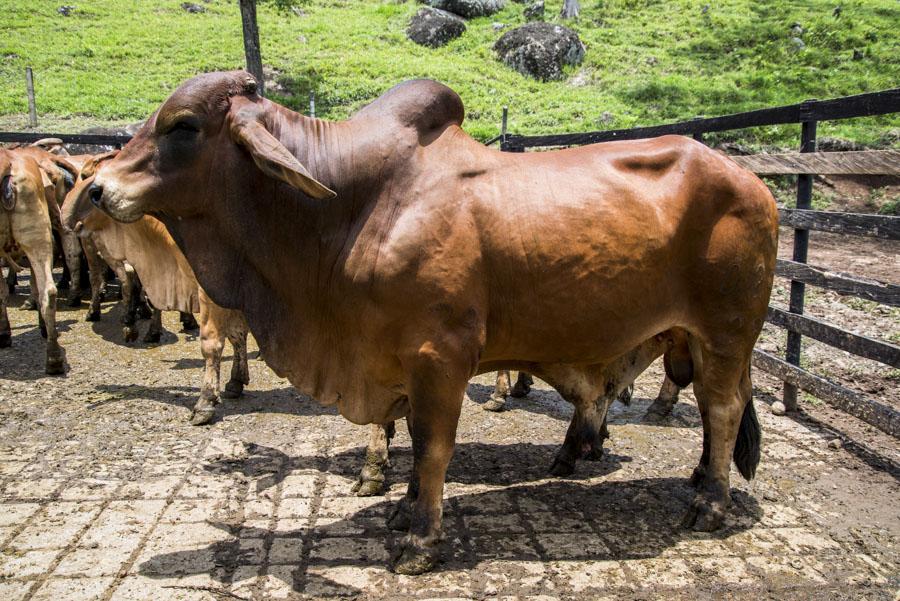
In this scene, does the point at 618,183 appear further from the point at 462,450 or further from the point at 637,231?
the point at 462,450

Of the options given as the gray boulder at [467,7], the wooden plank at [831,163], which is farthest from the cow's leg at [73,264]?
the gray boulder at [467,7]

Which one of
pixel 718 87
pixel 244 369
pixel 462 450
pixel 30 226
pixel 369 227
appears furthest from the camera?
pixel 718 87

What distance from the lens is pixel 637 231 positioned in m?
3.96

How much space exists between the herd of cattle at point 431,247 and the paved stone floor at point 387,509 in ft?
1.15

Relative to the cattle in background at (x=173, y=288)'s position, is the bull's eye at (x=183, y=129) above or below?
above

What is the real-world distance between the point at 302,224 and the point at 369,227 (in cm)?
35

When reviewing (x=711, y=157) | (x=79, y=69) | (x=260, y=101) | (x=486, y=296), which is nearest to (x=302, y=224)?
(x=260, y=101)

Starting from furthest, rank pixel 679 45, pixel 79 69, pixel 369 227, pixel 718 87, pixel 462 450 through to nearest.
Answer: pixel 679 45, pixel 79 69, pixel 718 87, pixel 462 450, pixel 369 227

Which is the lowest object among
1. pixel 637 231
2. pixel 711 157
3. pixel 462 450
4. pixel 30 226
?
pixel 462 450

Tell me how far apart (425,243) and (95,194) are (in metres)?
1.62

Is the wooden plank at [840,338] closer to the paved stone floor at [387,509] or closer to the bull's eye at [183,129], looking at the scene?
the paved stone floor at [387,509]

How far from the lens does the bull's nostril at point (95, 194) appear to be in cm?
368

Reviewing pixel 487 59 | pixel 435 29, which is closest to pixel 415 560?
pixel 487 59

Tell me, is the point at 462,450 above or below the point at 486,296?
below
